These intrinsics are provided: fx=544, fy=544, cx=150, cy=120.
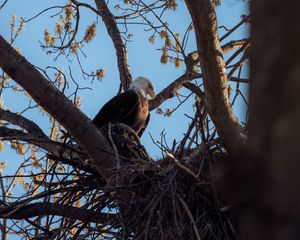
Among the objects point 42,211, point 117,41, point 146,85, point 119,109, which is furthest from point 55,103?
point 146,85

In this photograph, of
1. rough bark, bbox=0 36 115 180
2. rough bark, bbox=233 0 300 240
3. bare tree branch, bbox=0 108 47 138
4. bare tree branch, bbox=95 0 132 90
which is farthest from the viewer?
bare tree branch, bbox=95 0 132 90

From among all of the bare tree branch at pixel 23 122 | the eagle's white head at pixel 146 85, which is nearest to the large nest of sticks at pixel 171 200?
the bare tree branch at pixel 23 122

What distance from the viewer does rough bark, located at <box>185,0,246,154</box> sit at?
2332 mm

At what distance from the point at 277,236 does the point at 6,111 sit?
4.16m

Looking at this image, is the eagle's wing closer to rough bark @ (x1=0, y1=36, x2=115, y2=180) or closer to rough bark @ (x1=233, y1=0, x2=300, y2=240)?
rough bark @ (x1=0, y1=36, x2=115, y2=180)

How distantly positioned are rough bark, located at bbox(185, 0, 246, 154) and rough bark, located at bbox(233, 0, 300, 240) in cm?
176

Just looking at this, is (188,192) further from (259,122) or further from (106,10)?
(106,10)

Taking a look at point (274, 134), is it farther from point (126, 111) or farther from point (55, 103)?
point (126, 111)

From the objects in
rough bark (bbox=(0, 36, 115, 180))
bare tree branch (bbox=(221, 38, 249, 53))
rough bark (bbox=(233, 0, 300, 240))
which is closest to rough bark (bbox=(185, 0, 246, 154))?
rough bark (bbox=(0, 36, 115, 180))

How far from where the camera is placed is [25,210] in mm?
3033

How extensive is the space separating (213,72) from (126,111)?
123 inches

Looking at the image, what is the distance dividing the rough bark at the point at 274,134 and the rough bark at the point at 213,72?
176 centimetres

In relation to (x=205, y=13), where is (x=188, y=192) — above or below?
below

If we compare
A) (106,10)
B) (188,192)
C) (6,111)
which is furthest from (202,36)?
(106,10)
